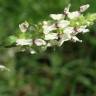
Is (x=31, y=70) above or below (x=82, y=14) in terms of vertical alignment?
below

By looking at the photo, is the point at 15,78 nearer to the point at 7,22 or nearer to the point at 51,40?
the point at 7,22

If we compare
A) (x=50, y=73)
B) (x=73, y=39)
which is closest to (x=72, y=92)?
(x=50, y=73)

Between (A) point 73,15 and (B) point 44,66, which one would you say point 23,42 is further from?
(B) point 44,66

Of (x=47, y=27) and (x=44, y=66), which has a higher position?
(x=47, y=27)

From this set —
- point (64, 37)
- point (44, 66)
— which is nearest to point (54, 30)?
point (64, 37)

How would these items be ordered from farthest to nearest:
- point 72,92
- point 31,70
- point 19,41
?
point 31,70, point 72,92, point 19,41

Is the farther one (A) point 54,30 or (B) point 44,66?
(B) point 44,66

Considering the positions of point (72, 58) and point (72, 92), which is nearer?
point (72, 92)
